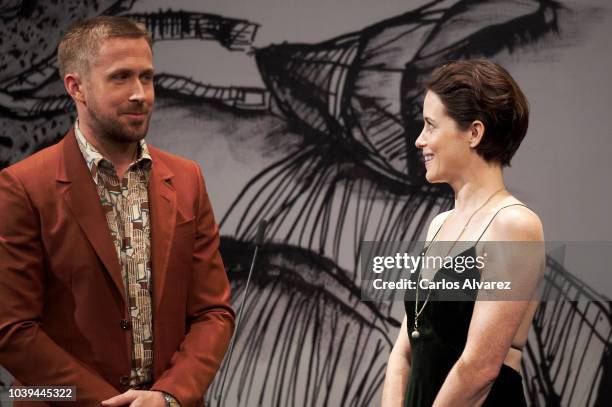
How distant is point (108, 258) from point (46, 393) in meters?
0.35

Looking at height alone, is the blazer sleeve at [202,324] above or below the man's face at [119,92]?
below

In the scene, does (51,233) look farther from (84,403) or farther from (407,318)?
(407,318)

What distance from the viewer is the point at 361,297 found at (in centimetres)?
359

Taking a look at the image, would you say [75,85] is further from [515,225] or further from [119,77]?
[515,225]

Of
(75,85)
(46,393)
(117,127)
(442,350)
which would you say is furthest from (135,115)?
(442,350)

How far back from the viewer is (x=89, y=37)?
2.14 m

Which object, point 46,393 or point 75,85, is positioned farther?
point 75,85

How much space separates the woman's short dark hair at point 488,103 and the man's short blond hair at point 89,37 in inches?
31.8

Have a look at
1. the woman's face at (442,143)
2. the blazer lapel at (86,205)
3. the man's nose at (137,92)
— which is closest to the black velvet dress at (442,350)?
the woman's face at (442,143)

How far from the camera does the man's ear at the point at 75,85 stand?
2.17 meters

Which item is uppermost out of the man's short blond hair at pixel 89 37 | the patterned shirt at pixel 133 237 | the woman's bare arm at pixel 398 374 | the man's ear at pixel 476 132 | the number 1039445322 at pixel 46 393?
the man's short blond hair at pixel 89 37

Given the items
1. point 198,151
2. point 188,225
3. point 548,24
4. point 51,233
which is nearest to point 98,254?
point 51,233

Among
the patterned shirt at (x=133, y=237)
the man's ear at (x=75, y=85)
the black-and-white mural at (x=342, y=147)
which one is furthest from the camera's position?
the black-and-white mural at (x=342, y=147)

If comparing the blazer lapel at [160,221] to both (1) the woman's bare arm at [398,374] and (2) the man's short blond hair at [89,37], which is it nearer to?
(2) the man's short blond hair at [89,37]
